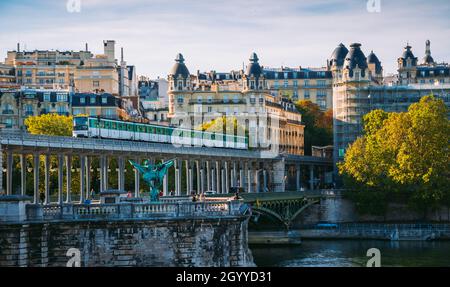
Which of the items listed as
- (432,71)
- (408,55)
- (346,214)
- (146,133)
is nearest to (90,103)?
(146,133)

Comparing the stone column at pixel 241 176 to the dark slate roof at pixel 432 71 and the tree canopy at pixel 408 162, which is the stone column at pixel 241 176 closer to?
the tree canopy at pixel 408 162

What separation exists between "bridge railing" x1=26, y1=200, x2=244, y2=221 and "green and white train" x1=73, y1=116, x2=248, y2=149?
3335 centimetres

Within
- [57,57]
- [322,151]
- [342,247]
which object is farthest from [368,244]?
[57,57]

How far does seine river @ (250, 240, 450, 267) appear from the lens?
2260 inches

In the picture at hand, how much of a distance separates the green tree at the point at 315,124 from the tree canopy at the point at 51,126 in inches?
1668

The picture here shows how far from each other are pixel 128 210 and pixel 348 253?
105ft

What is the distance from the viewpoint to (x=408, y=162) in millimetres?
79938

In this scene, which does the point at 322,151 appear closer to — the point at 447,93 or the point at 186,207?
the point at 447,93

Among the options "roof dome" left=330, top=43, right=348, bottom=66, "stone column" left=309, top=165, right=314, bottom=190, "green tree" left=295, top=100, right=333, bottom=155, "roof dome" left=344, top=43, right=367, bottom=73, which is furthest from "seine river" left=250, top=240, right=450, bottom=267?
"roof dome" left=330, top=43, right=348, bottom=66

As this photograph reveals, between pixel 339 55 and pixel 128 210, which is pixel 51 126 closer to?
pixel 128 210

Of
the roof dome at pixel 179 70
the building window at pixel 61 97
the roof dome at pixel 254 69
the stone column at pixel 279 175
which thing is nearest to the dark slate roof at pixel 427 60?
the roof dome at pixel 254 69

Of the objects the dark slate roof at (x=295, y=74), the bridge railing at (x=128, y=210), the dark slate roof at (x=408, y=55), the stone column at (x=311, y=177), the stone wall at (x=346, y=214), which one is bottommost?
the stone wall at (x=346, y=214)

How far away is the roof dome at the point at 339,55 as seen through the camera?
440 feet

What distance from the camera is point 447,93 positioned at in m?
106
